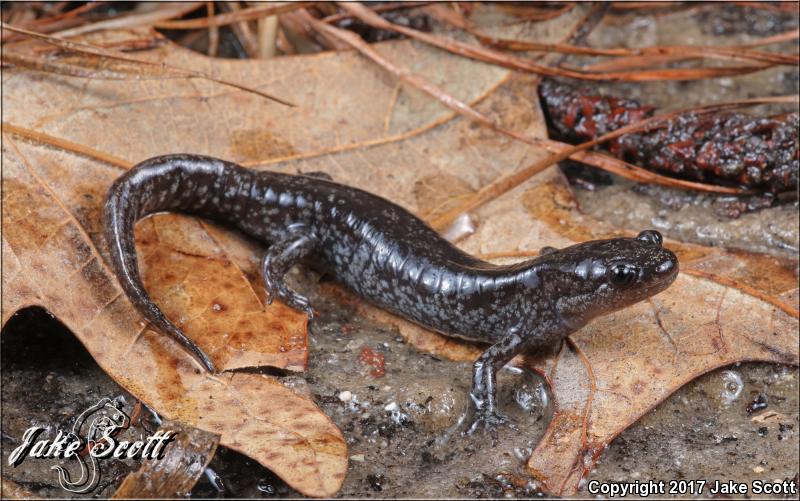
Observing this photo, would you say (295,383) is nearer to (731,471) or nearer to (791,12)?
(731,471)

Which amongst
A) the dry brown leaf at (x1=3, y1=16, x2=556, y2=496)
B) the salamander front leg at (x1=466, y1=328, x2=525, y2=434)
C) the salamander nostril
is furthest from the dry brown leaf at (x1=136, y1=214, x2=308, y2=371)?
the salamander nostril

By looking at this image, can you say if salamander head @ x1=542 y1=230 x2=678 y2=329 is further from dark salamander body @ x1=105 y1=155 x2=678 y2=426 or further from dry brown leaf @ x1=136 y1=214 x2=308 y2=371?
dry brown leaf @ x1=136 y1=214 x2=308 y2=371

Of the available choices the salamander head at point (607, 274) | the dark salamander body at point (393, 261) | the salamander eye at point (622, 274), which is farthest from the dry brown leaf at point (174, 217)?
the salamander eye at point (622, 274)

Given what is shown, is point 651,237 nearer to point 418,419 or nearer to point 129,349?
point 418,419

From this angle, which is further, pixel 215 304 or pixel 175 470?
pixel 215 304

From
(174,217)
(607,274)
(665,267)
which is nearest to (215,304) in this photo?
(174,217)

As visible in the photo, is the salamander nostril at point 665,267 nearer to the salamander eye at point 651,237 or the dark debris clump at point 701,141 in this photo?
the salamander eye at point 651,237

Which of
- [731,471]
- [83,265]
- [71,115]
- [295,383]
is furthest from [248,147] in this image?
[731,471]

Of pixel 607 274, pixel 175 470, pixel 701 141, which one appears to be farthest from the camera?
pixel 701 141
